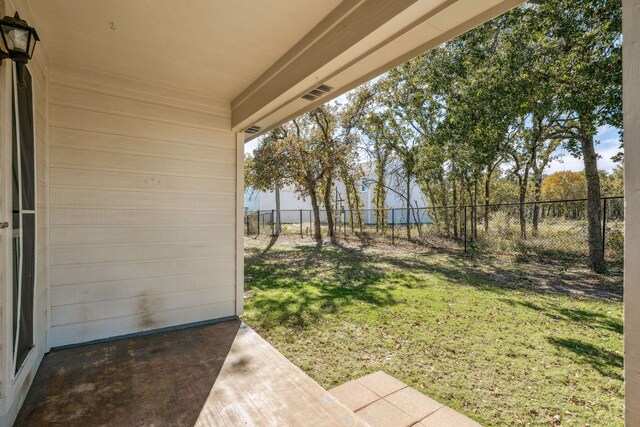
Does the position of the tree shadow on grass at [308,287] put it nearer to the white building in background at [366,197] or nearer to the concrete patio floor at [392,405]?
the concrete patio floor at [392,405]

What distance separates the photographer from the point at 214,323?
3.51 metres

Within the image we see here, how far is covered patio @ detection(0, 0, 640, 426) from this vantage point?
175 cm

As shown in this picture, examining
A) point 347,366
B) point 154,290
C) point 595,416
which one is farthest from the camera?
point 154,290

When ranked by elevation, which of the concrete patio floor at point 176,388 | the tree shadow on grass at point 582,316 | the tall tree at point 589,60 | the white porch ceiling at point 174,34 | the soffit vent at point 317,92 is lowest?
the tree shadow on grass at point 582,316

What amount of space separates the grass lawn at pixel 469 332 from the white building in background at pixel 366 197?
17.3ft

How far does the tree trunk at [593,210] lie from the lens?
5.85m

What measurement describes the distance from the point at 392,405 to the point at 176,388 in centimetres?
151

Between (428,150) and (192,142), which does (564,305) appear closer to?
(192,142)

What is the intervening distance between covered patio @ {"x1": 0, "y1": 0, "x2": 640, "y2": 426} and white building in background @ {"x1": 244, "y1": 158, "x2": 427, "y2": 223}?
777 centimetres

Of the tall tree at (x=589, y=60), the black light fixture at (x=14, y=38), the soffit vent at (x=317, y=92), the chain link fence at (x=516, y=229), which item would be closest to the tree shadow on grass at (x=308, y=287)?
the soffit vent at (x=317, y=92)

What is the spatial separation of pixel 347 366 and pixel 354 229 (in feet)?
34.2

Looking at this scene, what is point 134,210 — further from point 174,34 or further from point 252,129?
point 174,34

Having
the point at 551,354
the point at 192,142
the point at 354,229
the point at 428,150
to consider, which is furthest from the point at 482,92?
the point at 354,229

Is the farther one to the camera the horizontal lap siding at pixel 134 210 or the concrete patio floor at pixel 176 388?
the horizontal lap siding at pixel 134 210
